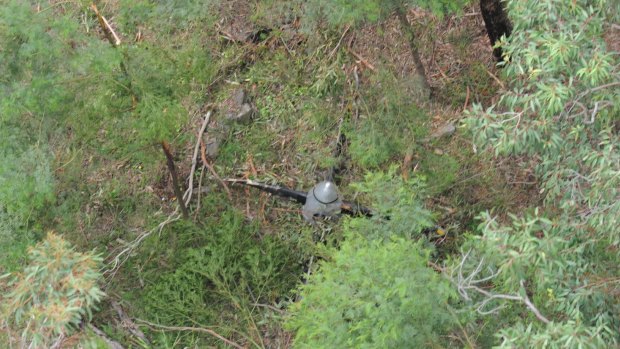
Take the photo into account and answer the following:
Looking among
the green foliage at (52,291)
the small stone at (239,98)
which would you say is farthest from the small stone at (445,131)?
the green foliage at (52,291)

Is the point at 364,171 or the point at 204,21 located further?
the point at 204,21

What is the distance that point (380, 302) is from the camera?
425 centimetres

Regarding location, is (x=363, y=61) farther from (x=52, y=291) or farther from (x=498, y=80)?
(x=52, y=291)

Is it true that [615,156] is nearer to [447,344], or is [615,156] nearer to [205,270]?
[447,344]

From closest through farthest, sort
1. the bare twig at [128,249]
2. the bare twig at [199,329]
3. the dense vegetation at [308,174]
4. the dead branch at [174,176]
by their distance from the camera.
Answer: the dense vegetation at [308,174], the dead branch at [174,176], the bare twig at [199,329], the bare twig at [128,249]

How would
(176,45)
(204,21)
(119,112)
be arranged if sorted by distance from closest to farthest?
(119,112) → (176,45) → (204,21)

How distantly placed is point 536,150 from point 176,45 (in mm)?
4249

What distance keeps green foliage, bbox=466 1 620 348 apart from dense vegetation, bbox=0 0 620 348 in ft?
0.05

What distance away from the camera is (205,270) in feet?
21.9

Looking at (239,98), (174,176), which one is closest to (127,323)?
(174,176)

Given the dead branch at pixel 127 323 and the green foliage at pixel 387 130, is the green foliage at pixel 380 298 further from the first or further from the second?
the dead branch at pixel 127 323

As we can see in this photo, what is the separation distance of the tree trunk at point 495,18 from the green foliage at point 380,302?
92.6 inches

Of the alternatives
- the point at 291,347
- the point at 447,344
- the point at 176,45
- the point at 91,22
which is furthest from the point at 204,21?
the point at 447,344

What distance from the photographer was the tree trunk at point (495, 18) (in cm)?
622
